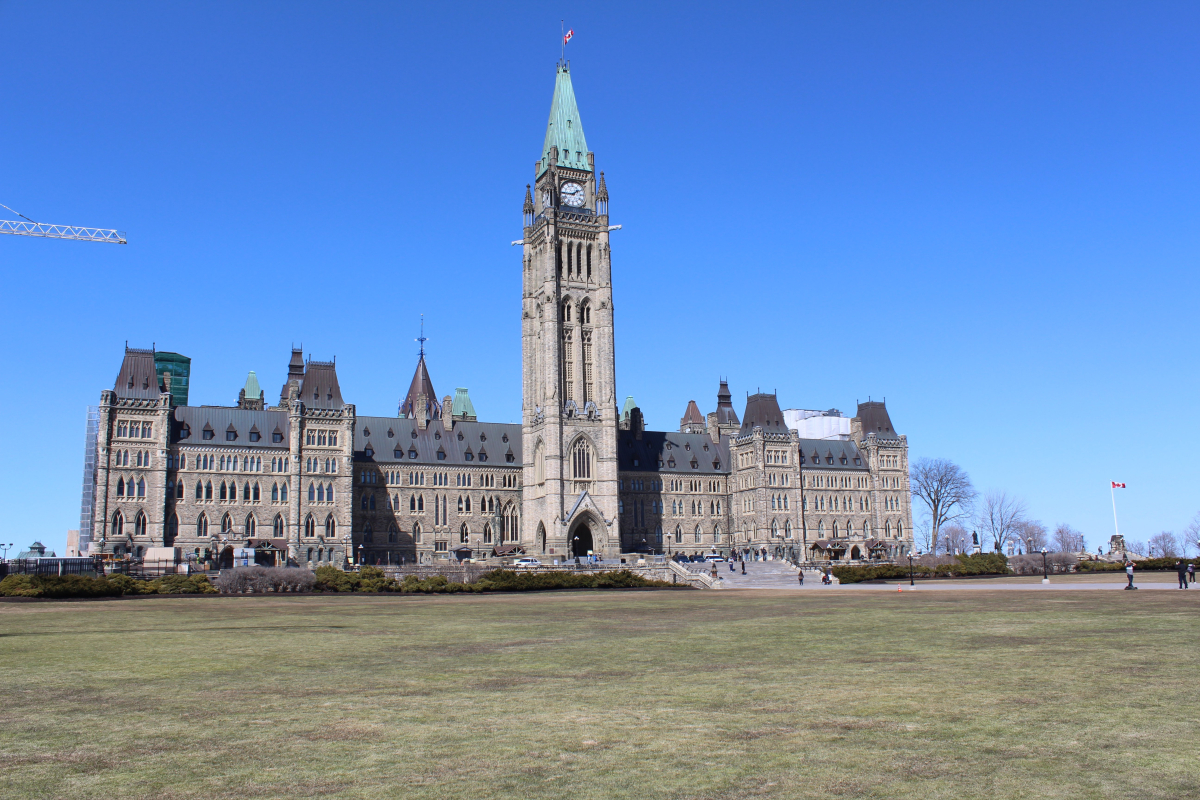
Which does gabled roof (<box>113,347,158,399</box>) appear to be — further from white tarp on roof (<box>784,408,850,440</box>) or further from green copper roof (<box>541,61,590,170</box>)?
white tarp on roof (<box>784,408,850,440</box>)

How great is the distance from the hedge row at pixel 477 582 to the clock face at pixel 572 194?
62.7 meters

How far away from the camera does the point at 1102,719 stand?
1284cm

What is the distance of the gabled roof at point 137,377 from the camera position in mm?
100000

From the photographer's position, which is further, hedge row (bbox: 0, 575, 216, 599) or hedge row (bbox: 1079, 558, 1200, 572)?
hedge row (bbox: 1079, 558, 1200, 572)

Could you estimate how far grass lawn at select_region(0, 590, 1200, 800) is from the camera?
10.3m

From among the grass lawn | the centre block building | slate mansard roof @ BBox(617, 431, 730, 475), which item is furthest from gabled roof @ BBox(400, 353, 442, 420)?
the grass lawn

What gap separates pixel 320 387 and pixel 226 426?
1023 centimetres

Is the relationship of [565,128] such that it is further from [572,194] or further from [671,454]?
[671,454]

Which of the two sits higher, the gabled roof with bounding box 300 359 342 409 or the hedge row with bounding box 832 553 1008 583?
the gabled roof with bounding box 300 359 342 409

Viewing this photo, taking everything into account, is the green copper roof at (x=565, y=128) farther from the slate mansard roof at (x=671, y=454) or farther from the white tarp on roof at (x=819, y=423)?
the white tarp on roof at (x=819, y=423)

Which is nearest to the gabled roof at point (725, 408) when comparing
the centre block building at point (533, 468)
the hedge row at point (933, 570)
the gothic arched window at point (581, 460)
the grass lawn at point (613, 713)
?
the centre block building at point (533, 468)

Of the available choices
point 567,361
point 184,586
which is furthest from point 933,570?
point 567,361

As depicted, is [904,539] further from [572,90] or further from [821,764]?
[821,764]

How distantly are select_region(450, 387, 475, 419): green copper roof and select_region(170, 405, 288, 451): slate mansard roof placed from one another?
4854 centimetres
